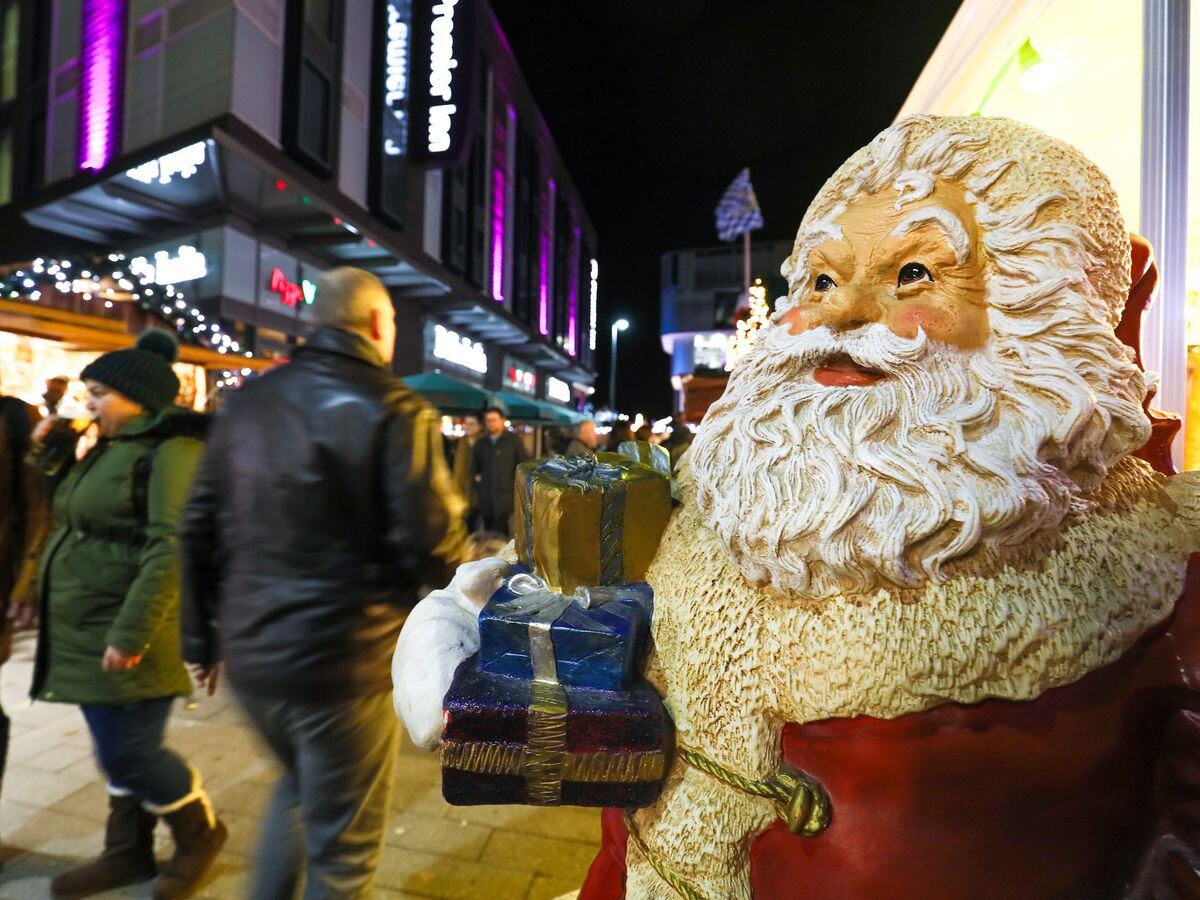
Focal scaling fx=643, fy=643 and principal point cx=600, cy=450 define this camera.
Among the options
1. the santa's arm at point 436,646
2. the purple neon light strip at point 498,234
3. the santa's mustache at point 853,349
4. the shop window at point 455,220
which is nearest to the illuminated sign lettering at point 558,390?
the purple neon light strip at point 498,234

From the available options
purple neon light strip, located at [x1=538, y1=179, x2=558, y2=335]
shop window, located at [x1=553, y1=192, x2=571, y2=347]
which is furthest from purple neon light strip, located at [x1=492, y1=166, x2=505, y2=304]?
shop window, located at [x1=553, y1=192, x2=571, y2=347]

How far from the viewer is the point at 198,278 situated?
10516mm

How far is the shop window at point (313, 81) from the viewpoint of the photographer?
10.5 meters

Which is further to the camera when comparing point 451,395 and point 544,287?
point 544,287

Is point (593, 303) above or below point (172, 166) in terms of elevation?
above

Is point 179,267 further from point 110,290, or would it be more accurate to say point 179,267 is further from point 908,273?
point 908,273

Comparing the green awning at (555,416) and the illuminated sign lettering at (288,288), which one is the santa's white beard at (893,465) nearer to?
the green awning at (555,416)

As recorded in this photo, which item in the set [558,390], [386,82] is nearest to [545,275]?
[558,390]

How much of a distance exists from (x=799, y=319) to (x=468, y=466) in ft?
20.0

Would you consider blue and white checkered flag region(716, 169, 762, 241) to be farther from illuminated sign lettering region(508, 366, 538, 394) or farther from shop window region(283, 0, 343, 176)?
illuminated sign lettering region(508, 366, 538, 394)

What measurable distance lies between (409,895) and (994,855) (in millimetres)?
2067

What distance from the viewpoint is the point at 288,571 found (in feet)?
4.99

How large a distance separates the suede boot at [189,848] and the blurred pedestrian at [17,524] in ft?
2.55

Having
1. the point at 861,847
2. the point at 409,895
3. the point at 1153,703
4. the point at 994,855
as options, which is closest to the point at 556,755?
the point at 861,847
